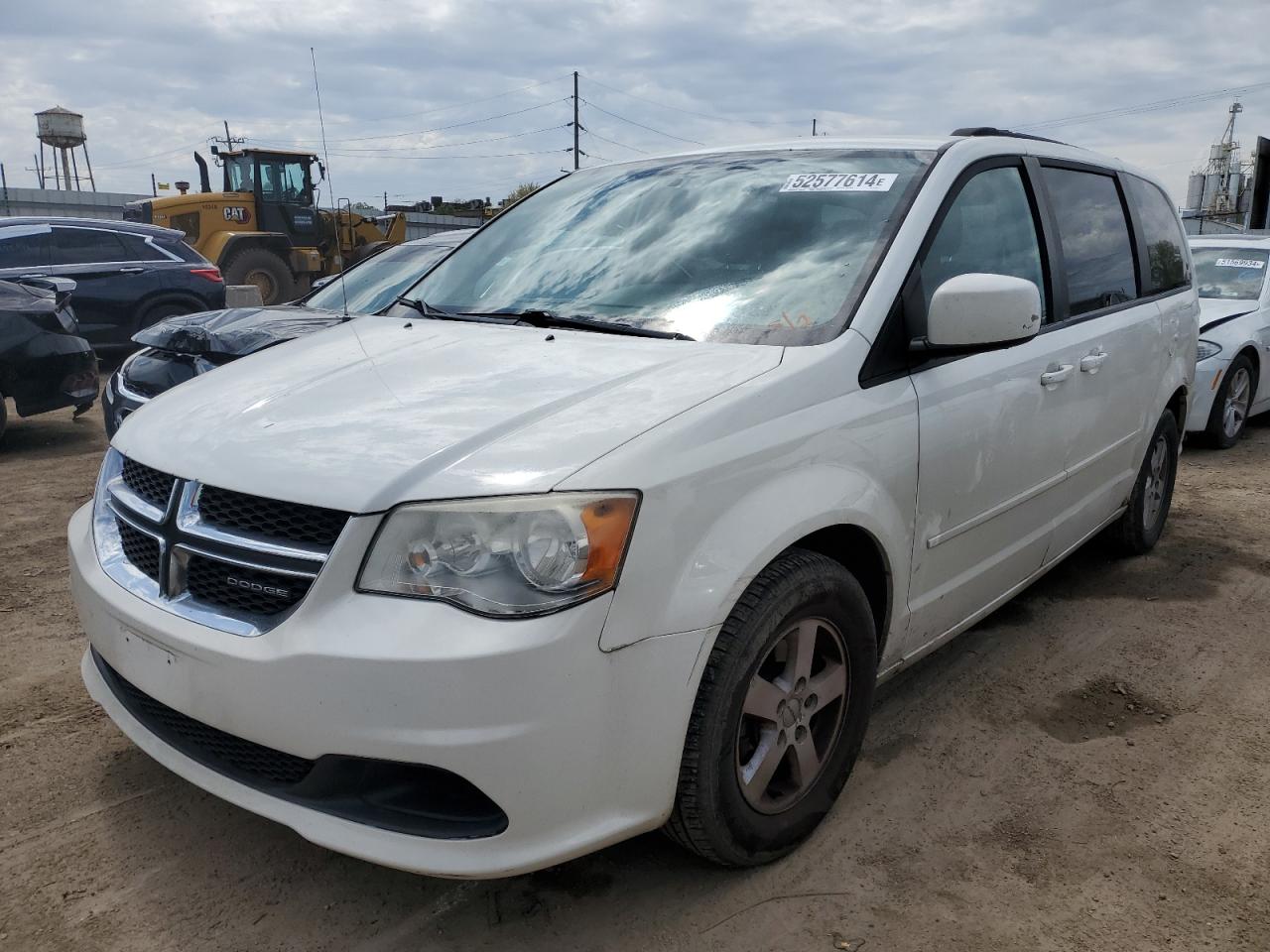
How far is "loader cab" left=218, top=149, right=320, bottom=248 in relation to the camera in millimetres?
17719

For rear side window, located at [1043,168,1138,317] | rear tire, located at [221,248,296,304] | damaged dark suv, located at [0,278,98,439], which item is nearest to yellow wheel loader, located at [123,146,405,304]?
rear tire, located at [221,248,296,304]

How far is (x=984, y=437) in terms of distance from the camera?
287 cm

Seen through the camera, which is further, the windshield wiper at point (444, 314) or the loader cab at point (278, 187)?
the loader cab at point (278, 187)

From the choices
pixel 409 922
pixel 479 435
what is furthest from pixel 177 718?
pixel 479 435

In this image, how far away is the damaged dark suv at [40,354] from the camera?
6988 mm

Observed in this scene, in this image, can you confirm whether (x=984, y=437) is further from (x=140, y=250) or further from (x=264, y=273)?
(x=264, y=273)

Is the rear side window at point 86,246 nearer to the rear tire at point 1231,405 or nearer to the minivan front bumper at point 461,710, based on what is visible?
the minivan front bumper at point 461,710

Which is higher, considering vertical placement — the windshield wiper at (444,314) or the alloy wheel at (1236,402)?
the windshield wiper at (444,314)

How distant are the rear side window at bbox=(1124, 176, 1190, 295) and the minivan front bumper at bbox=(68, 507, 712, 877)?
3.24 m

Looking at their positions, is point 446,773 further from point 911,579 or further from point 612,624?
point 911,579

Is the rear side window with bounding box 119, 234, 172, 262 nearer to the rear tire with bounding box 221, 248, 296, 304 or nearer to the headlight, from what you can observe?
the rear tire with bounding box 221, 248, 296, 304

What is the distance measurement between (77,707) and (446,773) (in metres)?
1.86

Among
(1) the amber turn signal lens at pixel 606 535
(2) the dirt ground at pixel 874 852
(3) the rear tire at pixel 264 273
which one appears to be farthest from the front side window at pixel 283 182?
(1) the amber turn signal lens at pixel 606 535

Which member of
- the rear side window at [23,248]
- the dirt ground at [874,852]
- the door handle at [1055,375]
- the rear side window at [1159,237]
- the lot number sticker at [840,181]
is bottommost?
the dirt ground at [874,852]
